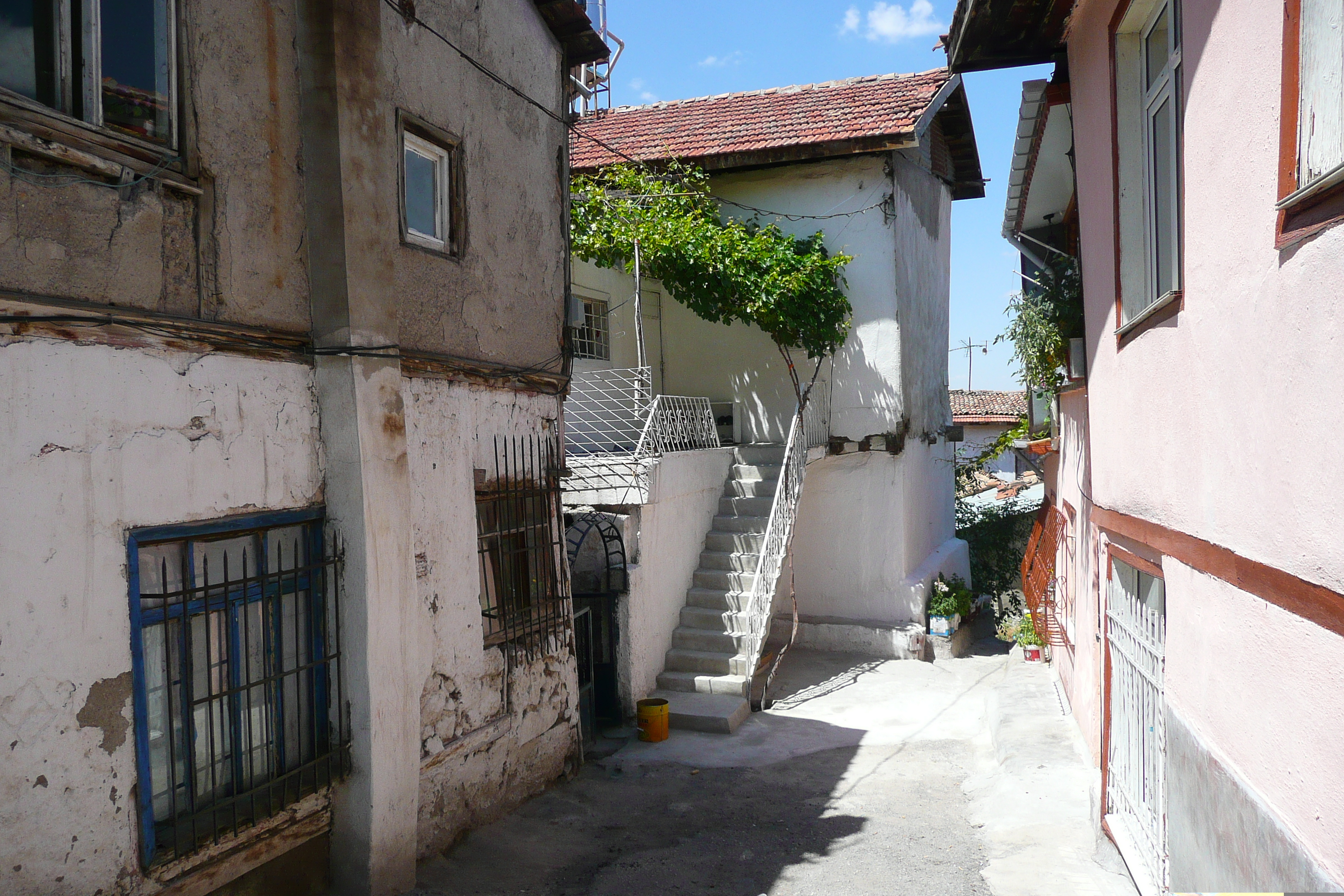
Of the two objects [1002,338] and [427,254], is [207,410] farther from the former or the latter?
[1002,338]

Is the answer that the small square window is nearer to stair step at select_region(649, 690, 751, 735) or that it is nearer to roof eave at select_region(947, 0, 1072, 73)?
roof eave at select_region(947, 0, 1072, 73)

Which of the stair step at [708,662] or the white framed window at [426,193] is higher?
→ the white framed window at [426,193]

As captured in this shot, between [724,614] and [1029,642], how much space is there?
423 cm

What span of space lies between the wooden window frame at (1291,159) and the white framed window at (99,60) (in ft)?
15.1

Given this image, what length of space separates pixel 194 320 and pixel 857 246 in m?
10.6

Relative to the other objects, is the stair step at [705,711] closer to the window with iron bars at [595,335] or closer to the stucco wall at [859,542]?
the stucco wall at [859,542]

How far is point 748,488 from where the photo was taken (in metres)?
12.7

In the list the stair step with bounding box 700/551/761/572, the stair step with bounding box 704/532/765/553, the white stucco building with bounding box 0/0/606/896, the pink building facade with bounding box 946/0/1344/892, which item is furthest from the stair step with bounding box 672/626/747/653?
the pink building facade with bounding box 946/0/1344/892

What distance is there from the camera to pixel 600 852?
6.56 metres

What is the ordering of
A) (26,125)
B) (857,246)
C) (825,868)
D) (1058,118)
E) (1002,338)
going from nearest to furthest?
(26,125) < (825,868) < (1058,118) < (1002,338) < (857,246)

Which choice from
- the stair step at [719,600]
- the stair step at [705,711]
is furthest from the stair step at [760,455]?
the stair step at [705,711]

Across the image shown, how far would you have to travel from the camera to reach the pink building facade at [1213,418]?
2.63m

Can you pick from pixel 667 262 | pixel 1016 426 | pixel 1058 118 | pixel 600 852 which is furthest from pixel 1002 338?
pixel 600 852

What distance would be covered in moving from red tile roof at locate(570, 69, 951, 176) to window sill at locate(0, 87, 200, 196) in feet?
32.1
